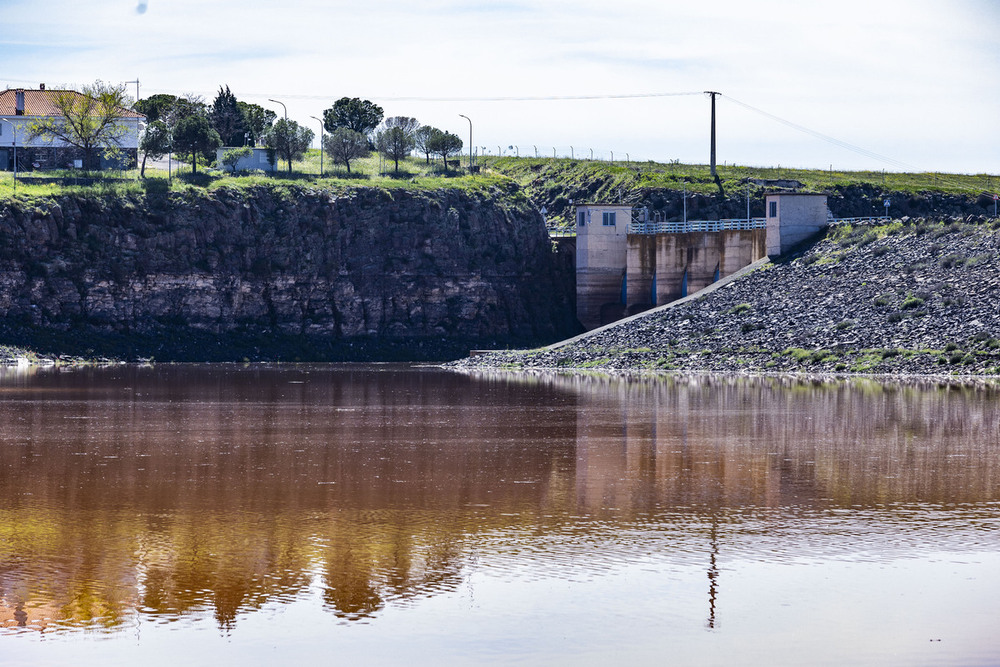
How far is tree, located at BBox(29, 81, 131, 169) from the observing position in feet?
385

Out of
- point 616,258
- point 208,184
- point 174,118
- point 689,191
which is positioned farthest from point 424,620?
point 174,118

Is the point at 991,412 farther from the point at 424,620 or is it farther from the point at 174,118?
the point at 174,118

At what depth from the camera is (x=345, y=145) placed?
132250 millimetres

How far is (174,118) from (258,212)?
32457 millimetres

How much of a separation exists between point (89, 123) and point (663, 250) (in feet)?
171

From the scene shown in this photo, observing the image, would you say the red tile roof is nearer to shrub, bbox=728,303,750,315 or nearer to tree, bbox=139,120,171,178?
tree, bbox=139,120,171,178

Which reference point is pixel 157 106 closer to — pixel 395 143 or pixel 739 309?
pixel 395 143

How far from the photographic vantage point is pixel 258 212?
367ft

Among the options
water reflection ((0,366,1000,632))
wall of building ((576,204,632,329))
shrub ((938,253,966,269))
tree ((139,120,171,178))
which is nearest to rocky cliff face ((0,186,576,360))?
wall of building ((576,204,632,329))

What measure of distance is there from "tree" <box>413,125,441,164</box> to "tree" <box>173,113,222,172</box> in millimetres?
24992

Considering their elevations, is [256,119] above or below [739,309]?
above

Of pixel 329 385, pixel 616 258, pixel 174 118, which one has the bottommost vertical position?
pixel 329 385

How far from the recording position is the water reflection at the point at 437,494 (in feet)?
64.8

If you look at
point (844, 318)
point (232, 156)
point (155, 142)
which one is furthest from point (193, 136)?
point (844, 318)
